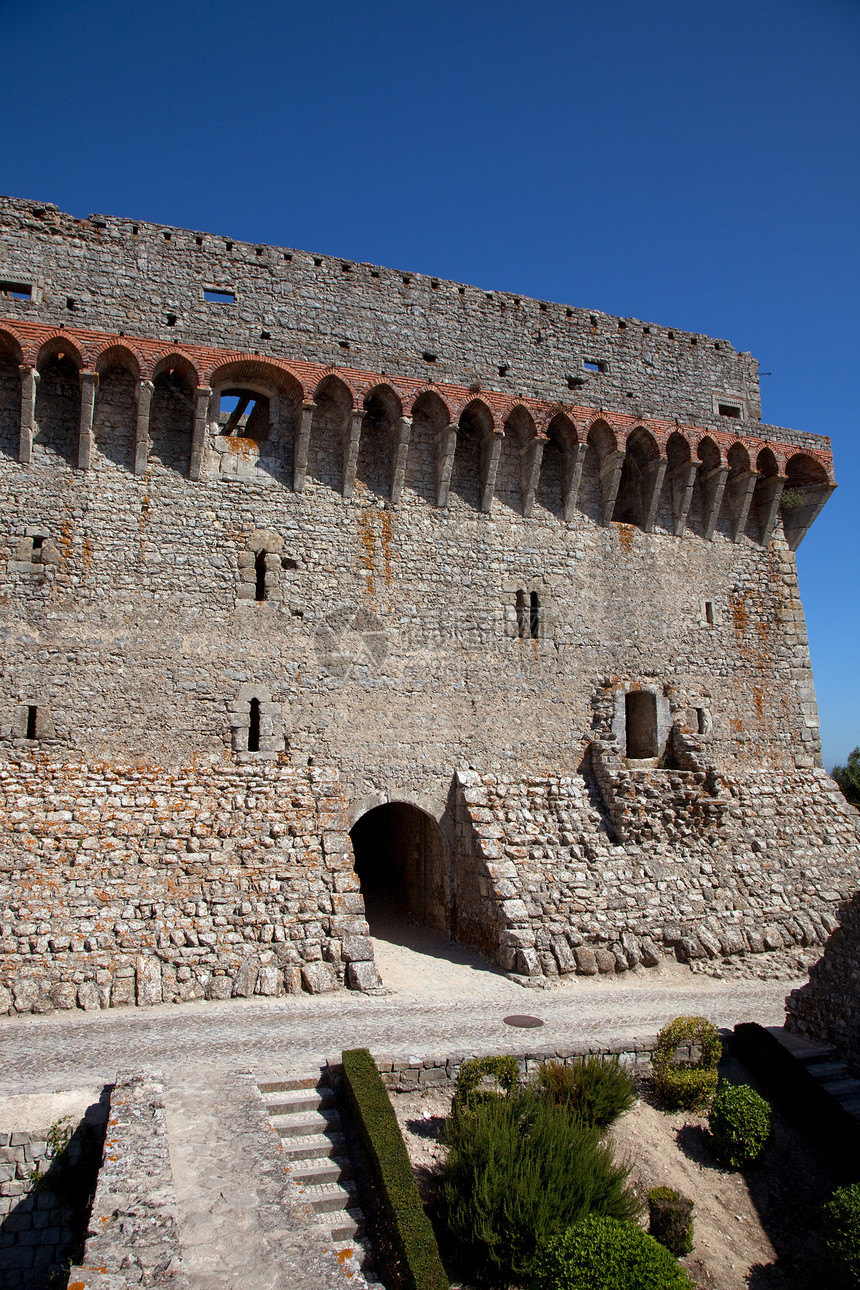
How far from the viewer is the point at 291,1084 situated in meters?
8.36

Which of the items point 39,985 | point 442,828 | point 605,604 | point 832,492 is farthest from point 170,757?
point 832,492

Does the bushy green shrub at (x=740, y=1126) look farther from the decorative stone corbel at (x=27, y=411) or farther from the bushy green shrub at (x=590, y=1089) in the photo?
the decorative stone corbel at (x=27, y=411)

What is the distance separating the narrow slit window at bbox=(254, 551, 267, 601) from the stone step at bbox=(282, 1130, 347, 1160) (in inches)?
328

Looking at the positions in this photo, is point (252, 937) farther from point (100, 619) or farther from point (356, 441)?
point (356, 441)

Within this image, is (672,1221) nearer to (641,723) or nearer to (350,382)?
(641,723)

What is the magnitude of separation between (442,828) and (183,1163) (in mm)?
7849

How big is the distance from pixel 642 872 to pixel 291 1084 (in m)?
7.58

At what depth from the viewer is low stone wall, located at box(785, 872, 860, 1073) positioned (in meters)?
10.1

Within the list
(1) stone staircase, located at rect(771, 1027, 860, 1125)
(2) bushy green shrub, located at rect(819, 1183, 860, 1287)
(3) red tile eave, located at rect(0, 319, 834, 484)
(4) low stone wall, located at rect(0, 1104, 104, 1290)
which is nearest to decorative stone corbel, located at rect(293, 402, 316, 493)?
(3) red tile eave, located at rect(0, 319, 834, 484)

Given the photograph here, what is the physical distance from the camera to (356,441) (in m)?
14.6

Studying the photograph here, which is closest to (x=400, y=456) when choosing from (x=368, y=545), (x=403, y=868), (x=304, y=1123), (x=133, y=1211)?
(x=368, y=545)

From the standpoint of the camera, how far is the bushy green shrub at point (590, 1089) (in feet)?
28.3

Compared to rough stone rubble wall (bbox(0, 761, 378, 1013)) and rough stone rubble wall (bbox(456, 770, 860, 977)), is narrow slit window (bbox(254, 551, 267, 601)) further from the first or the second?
rough stone rubble wall (bbox(456, 770, 860, 977))

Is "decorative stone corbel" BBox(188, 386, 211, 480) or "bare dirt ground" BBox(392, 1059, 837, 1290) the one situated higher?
"decorative stone corbel" BBox(188, 386, 211, 480)
